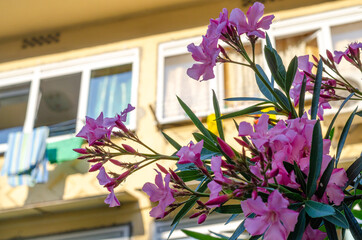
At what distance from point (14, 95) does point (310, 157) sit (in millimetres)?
5520

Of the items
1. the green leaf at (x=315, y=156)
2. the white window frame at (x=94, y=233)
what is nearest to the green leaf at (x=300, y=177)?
the green leaf at (x=315, y=156)

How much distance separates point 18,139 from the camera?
5.00 m

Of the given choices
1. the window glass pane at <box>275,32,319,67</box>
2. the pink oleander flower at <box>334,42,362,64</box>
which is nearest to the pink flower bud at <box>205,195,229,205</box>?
the pink oleander flower at <box>334,42,362,64</box>

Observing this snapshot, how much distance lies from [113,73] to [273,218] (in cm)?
488

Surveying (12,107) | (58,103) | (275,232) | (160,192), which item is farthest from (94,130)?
(12,107)

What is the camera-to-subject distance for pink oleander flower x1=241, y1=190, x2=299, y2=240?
69 centimetres

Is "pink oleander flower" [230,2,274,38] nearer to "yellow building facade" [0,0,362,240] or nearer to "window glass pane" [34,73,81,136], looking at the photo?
"yellow building facade" [0,0,362,240]

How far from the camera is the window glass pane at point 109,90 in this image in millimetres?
5289

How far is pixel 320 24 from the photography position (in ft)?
15.9

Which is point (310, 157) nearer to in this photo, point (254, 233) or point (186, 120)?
point (254, 233)

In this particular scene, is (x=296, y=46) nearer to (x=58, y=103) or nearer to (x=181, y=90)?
(x=181, y=90)

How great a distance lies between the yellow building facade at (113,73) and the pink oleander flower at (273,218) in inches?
138

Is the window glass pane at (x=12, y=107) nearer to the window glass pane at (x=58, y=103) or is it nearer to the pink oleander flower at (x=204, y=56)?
the window glass pane at (x=58, y=103)

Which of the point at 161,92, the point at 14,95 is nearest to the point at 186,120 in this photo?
the point at 161,92
